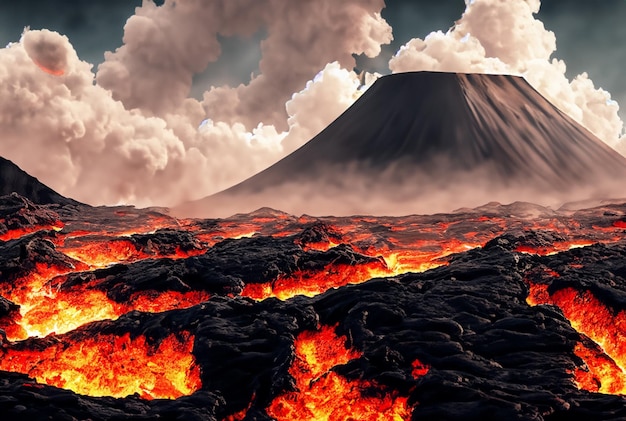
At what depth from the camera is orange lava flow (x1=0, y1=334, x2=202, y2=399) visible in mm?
14695

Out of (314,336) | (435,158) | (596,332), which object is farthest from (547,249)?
(435,158)

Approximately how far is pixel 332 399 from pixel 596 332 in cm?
812

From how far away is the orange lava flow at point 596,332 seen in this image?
13953 mm

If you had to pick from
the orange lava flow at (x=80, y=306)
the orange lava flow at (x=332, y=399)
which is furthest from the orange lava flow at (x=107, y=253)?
the orange lava flow at (x=332, y=399)

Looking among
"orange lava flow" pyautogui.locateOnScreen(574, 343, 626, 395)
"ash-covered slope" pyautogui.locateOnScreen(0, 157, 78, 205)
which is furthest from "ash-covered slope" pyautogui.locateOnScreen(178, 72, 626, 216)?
"orange lava flow" pyautogui.locateOnScreen(574, 343, 626, 395)

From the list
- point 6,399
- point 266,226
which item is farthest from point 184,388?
point 266,226

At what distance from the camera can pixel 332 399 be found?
13570mm

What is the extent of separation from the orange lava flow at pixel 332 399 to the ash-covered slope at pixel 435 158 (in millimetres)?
58369

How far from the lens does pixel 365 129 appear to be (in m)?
85.2

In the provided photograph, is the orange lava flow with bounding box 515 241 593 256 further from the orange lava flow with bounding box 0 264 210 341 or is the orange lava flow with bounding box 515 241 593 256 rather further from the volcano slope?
the orange lava flow with bounding box 0 264 210 341

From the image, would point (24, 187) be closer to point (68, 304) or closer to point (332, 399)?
point (68, 304)

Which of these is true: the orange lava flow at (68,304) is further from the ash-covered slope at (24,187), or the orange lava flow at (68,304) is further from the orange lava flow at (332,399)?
the ash-covered slope at (24,187)

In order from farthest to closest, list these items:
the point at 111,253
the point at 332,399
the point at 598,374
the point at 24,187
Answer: the point at 24,187, the point at 111,253, the point at 598,374, the point at 332,399

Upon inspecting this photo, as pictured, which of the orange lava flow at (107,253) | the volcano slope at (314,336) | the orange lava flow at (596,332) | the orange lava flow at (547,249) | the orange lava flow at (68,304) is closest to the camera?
the volcano slope at (314,336)
